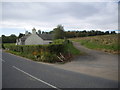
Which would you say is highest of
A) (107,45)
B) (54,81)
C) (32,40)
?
(32,40)

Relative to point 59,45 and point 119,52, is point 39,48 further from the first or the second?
point 119,52

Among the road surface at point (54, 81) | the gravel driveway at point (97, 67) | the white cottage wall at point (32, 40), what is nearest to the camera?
the road surface at point (54, 81)

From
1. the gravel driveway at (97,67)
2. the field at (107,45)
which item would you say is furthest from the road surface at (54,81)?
the field at (107,45)

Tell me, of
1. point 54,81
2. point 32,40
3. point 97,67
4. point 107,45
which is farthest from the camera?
point 32,40

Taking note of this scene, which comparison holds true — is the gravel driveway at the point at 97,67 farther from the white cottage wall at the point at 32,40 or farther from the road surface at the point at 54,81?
the white cottage wall at the point at 32,40

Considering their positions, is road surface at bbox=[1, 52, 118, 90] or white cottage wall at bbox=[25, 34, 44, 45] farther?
white cottage wall at bbox=[25, 34, 44, 45]

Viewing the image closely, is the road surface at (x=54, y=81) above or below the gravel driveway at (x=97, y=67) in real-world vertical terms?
above

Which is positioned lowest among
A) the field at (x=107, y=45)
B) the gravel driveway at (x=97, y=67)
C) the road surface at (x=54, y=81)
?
the gravel driveway at (x=97, y=67)

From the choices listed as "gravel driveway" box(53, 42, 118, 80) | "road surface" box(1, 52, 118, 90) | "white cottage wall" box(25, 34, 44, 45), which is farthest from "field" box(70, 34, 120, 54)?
"white cottage wall" box(25, 34, 44, 45)

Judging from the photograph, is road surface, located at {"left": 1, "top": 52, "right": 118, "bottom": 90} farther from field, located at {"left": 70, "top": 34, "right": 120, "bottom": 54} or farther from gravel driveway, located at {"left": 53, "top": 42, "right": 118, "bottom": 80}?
field, located at {"left": 70, "top": 34, "right": 120, "bottom": 54}

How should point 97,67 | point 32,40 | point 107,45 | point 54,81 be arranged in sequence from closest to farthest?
point 54,81, point 97,67, point 107,45, point 32,40

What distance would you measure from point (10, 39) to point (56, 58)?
8704cm

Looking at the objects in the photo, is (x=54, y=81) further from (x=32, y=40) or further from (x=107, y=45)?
(x=32, y=40)

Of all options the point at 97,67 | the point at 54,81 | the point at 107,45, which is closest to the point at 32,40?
the point at 107,45
